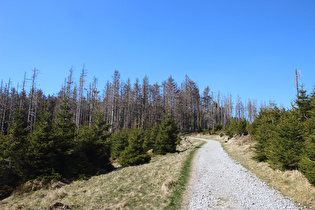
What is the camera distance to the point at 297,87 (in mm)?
21062

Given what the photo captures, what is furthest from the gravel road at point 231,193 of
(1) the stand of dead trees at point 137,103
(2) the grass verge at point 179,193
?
(1) the stand of dead trees at point 137,103

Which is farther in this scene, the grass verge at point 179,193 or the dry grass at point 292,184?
the grass verge at point 179,193

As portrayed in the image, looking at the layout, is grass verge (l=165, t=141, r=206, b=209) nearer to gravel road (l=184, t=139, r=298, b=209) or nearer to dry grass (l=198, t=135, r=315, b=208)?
gravel road (l=184, t=139, r=298, b=209)

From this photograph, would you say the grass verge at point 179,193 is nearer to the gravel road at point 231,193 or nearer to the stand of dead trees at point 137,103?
the gravel road at point 231,193

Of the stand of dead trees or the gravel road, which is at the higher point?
the stand of dead trees

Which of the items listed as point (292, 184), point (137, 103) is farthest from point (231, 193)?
point (137, 103)

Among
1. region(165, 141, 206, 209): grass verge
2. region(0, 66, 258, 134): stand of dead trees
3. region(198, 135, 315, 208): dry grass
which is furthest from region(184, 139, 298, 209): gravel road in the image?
region(0, 66, 258, 134): stand of dead trees

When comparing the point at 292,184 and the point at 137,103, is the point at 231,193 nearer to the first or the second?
the point at 292,184

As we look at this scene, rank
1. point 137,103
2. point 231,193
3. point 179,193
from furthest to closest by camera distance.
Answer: point 137,103, point 179,193, point 231,193

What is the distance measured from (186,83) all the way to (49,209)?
56.2m

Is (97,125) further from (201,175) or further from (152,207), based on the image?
(152,207)

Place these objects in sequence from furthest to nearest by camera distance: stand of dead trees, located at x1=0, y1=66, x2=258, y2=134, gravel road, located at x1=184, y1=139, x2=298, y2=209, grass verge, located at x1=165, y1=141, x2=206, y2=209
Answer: stand of dead trees, located at x1=0, y1=66, x2=258, y2=134
grass verge, located at x1=165, y1=141, x2=206, y2=209
gravel road, located at x1=184, y1=139, x2=298, y2=209

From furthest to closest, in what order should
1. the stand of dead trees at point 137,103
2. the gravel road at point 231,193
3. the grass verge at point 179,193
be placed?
the stand of dead trees at point 137,103
the grass verge at point 179,193
the gravel road at point 231,193

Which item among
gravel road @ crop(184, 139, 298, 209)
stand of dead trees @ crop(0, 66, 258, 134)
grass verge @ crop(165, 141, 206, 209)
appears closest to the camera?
gravel road @ crop(184, 139, 298, 209)
